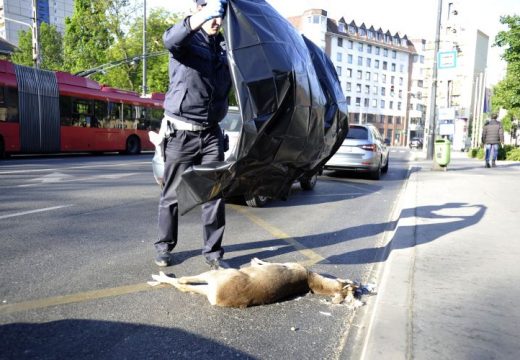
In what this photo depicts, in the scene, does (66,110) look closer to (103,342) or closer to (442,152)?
(442,152)

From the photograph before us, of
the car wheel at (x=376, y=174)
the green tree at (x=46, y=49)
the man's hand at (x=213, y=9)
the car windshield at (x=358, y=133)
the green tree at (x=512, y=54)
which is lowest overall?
the car wheel at (x=376, y=174)

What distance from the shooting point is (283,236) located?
518 cm

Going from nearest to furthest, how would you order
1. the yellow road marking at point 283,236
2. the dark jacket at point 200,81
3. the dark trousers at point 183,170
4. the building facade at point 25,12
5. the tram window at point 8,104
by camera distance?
the dark jacket at point 200,81, the dark trousers at point 183,170, the yellow road marking at point 283,236, the tram window at point 8,104, the building facade at point 25,12

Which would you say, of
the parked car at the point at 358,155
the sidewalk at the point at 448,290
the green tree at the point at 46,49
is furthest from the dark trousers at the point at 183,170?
the green tree at the point at 46,49

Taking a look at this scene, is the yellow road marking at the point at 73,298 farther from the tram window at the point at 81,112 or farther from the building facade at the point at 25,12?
the building facade at the point at 25,12

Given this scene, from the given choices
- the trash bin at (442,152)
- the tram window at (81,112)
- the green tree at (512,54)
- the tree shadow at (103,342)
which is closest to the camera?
the tree shadow at (103,342)

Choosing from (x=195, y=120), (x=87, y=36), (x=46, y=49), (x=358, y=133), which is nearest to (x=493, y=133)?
(x=358, y=133)

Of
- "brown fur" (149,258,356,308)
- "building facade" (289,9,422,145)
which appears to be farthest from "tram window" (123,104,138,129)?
"building facade" (289,9,422,145)

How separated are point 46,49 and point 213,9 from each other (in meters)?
42.2

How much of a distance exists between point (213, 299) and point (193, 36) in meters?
2.00

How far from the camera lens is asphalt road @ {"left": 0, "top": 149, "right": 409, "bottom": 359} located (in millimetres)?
2521

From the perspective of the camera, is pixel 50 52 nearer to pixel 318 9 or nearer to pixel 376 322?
pixel 376 322

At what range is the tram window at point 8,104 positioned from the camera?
1530 cm

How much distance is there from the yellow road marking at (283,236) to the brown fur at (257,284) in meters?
0.82
